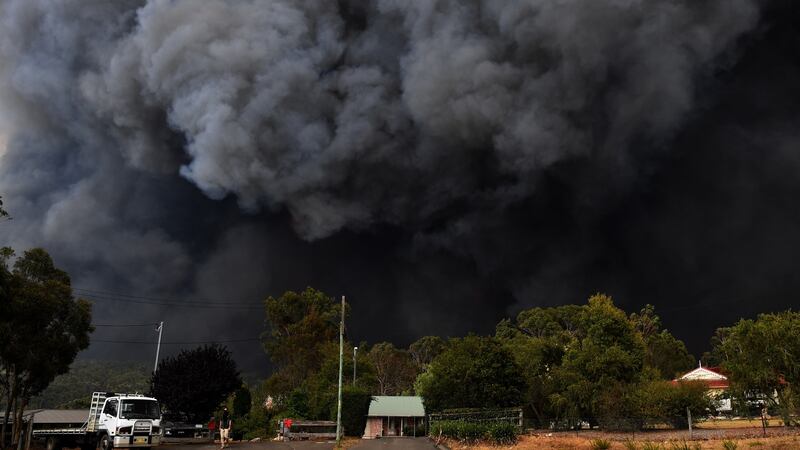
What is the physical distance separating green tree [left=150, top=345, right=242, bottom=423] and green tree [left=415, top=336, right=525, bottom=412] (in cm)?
1892

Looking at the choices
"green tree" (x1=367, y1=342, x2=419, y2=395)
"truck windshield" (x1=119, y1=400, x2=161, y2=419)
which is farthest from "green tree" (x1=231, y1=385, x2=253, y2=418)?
"green tree" (x1=367, y1=342, x2=419, y2=395)

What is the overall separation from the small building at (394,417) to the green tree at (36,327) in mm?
41287

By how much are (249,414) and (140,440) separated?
29533 millimetres

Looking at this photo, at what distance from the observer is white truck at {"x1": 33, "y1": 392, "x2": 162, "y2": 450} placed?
2541 cm

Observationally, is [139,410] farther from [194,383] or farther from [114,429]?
[194,383]

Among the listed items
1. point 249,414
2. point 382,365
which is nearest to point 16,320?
point 249,414

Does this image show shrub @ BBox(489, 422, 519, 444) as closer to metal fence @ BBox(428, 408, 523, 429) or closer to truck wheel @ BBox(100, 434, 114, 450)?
metal fence @ BBox(428, 408, 523, 429)

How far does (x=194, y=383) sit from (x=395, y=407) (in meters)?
29.1

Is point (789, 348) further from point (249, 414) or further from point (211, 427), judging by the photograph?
point (249, 414)

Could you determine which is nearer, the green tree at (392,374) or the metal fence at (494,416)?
the metal fence at (494,416)

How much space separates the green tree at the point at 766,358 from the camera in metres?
35.1

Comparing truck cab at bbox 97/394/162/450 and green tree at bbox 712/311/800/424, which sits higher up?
green tree at bbox 712/311/800/424

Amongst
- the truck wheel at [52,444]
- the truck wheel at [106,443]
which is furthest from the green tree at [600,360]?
the truck wheel at [52,444]

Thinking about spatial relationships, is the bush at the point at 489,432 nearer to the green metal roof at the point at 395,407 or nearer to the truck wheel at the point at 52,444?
the truck wheel at the point at 52,444
